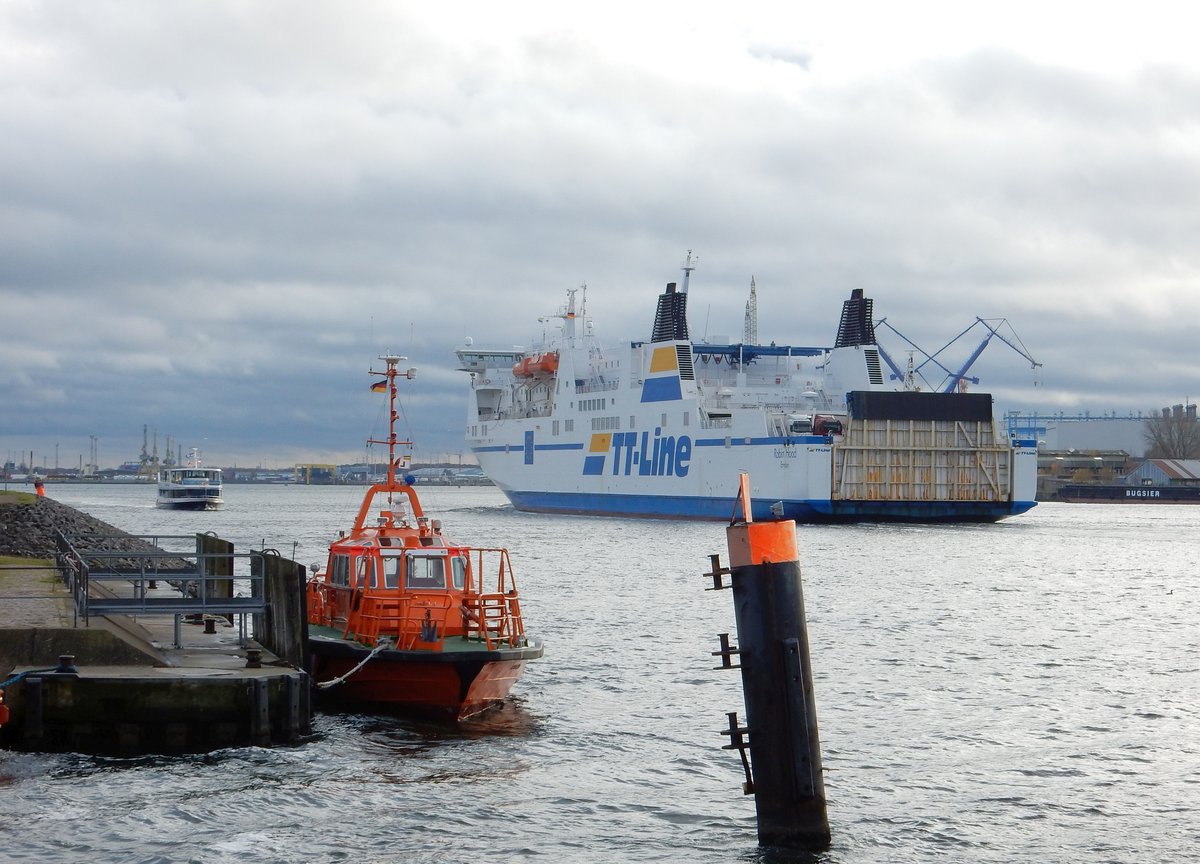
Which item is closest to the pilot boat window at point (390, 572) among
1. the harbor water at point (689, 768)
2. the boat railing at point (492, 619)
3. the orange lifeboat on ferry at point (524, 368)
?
the boat railing at point (492, 619)

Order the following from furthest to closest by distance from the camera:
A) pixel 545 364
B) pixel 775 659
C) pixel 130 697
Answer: pixel 545 364 → pixel 130 697 → pixel 775 659

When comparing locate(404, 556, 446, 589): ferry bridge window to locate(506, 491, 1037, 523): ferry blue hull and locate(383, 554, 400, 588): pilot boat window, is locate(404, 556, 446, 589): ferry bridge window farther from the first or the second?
locate(506, 491, 1037, 523): ferry blue hull

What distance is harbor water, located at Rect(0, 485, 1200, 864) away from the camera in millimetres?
14758

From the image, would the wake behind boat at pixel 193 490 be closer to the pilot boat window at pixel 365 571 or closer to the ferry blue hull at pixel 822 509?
the ferry blue hull at pixel 822 509

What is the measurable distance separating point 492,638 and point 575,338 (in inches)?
2924

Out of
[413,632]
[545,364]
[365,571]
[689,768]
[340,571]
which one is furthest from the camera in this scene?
[545,364]

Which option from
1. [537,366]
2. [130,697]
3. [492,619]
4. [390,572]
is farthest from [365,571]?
[537,366]

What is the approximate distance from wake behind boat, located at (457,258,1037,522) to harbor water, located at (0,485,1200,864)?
3674 centimetres

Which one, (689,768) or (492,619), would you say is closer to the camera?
(689,768)

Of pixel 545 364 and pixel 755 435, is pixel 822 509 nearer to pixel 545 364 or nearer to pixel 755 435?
pixel 755 435

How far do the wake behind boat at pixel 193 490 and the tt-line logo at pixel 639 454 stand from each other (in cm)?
4188

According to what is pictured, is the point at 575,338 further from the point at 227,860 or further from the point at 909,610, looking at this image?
the point at 227,860

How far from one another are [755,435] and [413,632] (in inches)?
2138

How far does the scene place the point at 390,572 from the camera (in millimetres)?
21375
